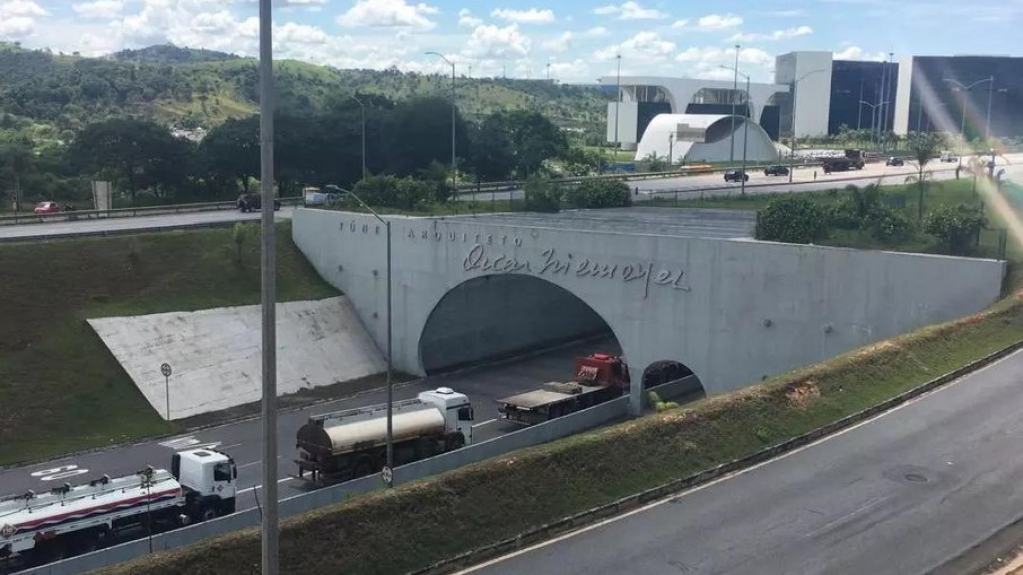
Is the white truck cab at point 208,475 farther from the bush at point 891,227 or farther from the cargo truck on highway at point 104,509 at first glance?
the bush at point 891,227

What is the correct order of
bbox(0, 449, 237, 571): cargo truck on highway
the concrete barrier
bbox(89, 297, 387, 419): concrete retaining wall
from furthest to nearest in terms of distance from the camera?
bbox(89, 297, 387, 419): concrete retaining wall
bbox(0, 449, 237, 571): cargo truck on highway
the concrete barrier

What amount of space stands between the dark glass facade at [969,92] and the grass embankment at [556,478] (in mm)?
143902

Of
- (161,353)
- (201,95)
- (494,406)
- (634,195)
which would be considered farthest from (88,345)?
(201,95)

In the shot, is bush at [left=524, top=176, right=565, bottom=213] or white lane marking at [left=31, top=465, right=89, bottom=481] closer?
white lane marking at [left=31, top=465, right=89, bottom=481]

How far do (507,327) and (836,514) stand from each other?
32.9 meters

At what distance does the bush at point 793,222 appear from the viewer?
1383 inches

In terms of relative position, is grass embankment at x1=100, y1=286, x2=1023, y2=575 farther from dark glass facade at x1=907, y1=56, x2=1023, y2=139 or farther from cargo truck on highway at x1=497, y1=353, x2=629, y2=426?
dark glass facade at x1=907, y1=56, x2=1023, y2=139

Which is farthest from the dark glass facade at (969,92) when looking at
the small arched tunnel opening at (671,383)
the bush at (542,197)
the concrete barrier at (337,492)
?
the concrete barrier at (337,492)

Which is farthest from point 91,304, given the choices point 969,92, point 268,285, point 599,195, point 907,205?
point 969,92

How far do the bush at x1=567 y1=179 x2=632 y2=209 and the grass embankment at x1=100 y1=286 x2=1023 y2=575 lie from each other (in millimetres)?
29467

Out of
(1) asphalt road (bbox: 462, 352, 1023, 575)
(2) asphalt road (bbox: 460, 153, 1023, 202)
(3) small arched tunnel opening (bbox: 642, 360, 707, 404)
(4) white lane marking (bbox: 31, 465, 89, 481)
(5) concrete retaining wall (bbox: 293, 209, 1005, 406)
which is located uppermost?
(2) asphalt road (bbox: 460, 153, 1023, 202)

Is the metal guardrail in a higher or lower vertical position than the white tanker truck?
higher

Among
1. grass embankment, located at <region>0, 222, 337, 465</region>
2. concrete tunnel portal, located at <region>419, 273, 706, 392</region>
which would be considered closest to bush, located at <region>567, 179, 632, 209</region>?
concrete tunnel portal, located at <region>419, 273, 706, 392</region>

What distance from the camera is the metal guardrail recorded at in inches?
2135
